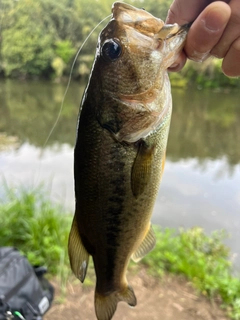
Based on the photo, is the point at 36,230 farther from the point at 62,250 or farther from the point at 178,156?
the point at 178,156

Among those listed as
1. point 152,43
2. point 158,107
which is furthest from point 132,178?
point 152,43

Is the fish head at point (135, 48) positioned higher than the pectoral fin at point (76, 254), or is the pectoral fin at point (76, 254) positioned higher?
the fish head at point (135, 48)

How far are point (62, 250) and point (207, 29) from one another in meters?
3.11

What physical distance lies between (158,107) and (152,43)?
231mm

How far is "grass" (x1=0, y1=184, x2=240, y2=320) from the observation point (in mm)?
3547

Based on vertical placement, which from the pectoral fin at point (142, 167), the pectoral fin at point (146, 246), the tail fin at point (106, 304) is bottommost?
the tail fin at point (106, 304)

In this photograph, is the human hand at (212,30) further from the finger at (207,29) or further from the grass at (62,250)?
the grass at (62,250)

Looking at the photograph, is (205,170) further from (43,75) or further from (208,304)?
(43,75)

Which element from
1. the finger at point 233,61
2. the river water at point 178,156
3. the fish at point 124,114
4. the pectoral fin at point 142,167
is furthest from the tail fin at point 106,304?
the river water at point 178,156

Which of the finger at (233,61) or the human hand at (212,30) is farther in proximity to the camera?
the finger at (233,61)

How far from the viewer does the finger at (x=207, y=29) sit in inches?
46.0

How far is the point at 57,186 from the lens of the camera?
712 centimetres

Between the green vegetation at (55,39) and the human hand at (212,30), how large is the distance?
678 cm

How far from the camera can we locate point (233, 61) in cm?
144
